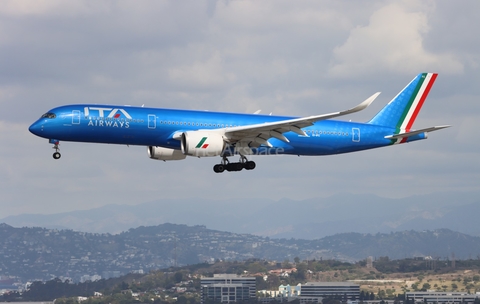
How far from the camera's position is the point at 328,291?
3821 inches

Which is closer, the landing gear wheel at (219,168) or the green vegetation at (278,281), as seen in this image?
the landing gear wheel at (219,168)

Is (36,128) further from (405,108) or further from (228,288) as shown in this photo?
(228,288)

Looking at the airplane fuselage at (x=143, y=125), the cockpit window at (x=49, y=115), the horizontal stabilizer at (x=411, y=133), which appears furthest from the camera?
the horizontal stabilizer at (x=411, y=133)

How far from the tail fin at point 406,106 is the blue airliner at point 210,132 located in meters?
1.98

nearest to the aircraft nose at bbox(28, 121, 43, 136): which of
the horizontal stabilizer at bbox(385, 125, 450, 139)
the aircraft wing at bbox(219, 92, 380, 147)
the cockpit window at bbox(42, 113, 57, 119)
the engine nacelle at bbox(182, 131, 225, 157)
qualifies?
the cockpit window at bbox(42, 113, 57, 119)

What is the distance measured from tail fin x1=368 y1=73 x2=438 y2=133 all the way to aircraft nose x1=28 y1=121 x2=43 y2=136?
Result: 2497 centimetres

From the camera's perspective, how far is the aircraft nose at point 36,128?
171 ft

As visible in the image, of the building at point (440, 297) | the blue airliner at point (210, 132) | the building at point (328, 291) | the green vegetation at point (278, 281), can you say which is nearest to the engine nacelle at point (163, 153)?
the blue airliner at point (210, 132)

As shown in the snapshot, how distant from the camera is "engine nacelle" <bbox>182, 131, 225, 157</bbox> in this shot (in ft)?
173

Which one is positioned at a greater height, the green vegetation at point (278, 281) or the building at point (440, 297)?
the green vegetation at point (278, 281)

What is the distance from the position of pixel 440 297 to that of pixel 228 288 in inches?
970

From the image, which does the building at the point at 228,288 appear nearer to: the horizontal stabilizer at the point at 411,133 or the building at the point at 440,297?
the building at the point at 440,297

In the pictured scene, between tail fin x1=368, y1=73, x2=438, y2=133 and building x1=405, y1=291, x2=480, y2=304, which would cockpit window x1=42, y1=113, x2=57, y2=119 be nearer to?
tail fin x1=368, y1=73, x2=438, y2=133

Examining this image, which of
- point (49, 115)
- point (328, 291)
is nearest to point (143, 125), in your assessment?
point (49, 115)
